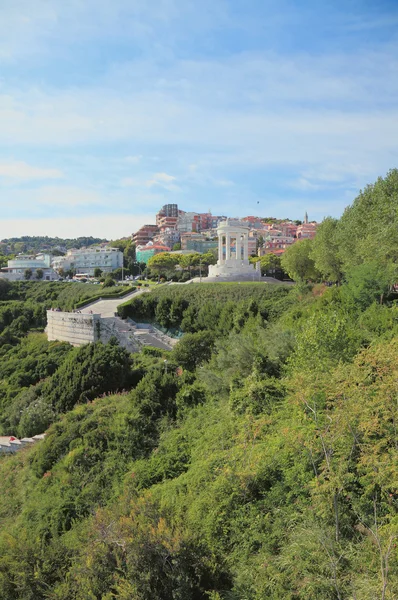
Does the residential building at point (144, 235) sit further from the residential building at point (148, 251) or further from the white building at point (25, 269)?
the white building at point (25, 269)

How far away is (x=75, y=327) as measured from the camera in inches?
1070

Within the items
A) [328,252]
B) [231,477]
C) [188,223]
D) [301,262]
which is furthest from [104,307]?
[188,223]

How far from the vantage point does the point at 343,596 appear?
19.6 ft

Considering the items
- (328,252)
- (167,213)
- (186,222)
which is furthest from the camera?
(167,213)

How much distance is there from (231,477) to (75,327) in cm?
2026

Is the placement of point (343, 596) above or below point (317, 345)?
below

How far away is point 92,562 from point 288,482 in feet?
11.3

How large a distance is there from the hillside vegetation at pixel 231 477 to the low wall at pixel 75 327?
7784 mm

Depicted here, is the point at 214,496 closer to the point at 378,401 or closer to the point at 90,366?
the point at 378,401

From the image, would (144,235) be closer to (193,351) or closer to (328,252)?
(328,252)

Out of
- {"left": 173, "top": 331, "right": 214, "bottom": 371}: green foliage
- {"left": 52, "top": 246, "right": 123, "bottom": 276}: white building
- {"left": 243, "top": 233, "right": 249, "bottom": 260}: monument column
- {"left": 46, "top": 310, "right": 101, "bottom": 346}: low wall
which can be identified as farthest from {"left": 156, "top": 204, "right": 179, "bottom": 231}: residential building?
{"left": 173, "top": 331, "right": 214, "bottom": 371}: green foliage

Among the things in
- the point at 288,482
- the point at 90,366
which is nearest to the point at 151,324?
the point at 90,366

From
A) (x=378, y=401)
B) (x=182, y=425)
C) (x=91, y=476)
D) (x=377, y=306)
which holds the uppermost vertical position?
(x=377, y=306)

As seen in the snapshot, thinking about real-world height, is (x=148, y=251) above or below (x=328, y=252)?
above
